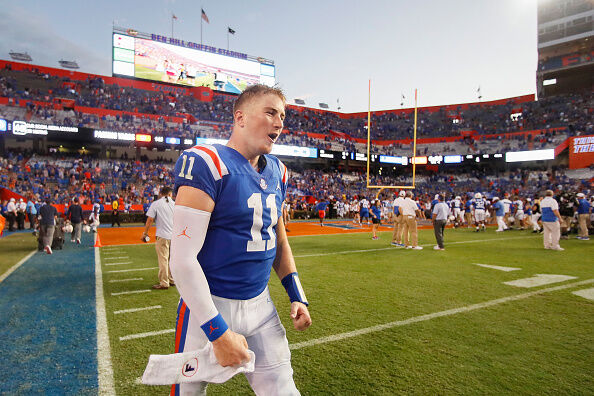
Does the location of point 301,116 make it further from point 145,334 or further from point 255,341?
point 255,341

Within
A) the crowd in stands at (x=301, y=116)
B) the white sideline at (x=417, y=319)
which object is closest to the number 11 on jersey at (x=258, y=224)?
the white sideline at (x=417, y=319)

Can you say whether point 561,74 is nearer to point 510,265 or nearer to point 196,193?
point 510,265

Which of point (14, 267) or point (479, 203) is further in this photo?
point (479, 203)

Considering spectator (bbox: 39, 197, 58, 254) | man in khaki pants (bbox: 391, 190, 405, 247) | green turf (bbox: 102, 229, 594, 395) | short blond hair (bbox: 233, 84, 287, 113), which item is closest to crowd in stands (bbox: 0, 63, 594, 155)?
spectator (bbox: 39, 197, 58, 254)

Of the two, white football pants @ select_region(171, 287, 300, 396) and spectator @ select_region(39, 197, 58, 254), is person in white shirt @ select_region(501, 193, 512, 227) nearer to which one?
white football pants @ select_region(171, 287, 300, 396)

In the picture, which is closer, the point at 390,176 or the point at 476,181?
the point at 476,181

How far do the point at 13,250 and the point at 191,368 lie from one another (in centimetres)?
1157

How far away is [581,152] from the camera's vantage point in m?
33.1

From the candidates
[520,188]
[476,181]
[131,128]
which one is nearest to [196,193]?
[131,128]

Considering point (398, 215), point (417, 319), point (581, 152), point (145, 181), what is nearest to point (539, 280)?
point (417, 319)

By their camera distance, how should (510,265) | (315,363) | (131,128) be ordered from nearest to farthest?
1. (315,363)
2. (510,265)
3. (131,128)

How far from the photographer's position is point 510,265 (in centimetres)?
793

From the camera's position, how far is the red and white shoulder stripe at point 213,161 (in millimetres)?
1435

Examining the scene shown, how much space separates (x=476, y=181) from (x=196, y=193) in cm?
4563
